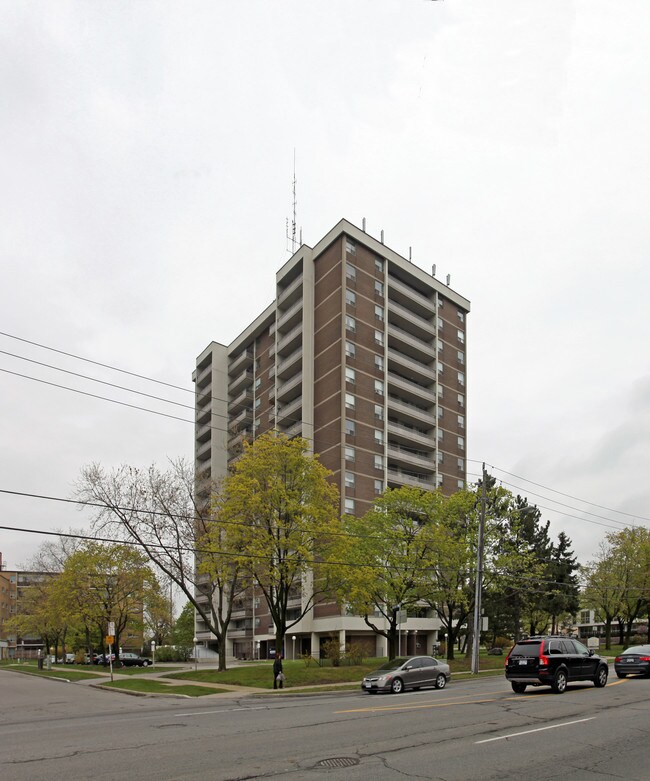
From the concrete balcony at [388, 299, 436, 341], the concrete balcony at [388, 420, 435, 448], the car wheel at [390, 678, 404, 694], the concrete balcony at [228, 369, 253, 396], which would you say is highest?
the concrete balcony at [388, 299, 436, 341]

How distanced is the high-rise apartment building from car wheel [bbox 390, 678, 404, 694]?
116ft

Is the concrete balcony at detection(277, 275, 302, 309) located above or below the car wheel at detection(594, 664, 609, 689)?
above

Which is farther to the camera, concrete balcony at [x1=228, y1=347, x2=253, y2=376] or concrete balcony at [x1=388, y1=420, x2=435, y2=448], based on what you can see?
concrete balcony at [x1=228, y1=347, x2=253, y2=376]

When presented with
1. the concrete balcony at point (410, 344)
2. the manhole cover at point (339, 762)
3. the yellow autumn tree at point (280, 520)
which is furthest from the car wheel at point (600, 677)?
the concrete balcony at point (410, 344)

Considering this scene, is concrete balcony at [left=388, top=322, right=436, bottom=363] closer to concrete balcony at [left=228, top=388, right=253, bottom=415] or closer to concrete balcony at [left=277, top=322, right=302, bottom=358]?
concrete balcony at [left=277, top=322, right=302, bottom=358]

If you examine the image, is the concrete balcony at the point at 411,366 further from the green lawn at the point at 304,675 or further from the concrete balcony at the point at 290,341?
the green lawn at the point at 304,675

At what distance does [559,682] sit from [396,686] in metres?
7.22

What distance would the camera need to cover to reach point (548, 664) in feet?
74.0

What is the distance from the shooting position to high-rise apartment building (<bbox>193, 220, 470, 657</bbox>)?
68.4m

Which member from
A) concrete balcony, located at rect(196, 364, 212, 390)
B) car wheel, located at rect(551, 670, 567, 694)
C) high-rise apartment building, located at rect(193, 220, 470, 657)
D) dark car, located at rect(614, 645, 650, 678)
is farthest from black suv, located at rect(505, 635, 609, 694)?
concrete balcony, located at rect(196, 364, 212, 390)

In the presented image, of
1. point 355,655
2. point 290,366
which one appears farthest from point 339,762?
point 290,366

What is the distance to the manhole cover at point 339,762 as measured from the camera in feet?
37.5

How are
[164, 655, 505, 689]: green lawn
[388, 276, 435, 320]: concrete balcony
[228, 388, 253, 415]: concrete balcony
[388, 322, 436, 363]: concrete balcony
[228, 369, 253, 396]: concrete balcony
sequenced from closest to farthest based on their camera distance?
[164, 655, 505, 689]: green lawn → [388, 322, 436, 363]: concrete balcony → [388, 276, 435, 320]: concrete balcony → [228, 388, 253, 415]: concrete balcony → [228, 369, 253, 396]: concrete balcony

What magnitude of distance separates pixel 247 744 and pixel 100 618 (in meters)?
47.9
